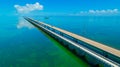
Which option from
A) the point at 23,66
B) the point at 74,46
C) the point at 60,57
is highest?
the point at 74,46

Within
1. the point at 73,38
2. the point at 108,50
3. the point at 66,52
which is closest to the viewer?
the point at 108,50

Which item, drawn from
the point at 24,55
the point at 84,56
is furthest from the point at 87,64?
the point at 24,55

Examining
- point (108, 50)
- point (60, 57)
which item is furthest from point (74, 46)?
point (108, 50)

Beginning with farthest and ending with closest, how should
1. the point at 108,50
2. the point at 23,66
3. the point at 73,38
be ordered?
1. the point at 73,38
2. the point at 108,50
3. the point at 23,66

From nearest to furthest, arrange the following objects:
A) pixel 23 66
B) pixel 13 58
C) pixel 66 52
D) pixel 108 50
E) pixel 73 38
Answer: pixel 23 66
pixel 108 50
pixel 13 58
pixel 66 52
pixel 73 38

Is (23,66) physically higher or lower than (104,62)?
lower

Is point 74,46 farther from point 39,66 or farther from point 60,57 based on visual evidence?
point 39,66

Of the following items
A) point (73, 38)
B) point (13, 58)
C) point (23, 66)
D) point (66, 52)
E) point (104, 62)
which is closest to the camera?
point (104, 62)

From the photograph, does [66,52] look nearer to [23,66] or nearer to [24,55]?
[24,55]

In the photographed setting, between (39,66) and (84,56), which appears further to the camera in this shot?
(84,56)
